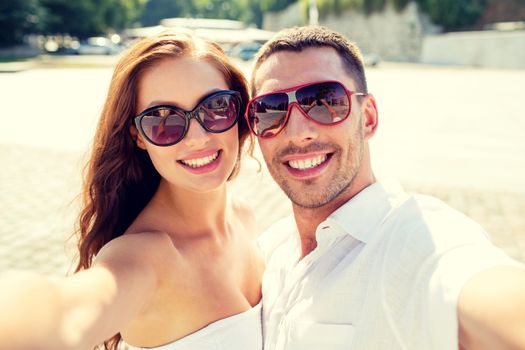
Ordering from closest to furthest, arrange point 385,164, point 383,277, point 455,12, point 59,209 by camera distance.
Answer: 1. point 383,277
2. point 59,209
3. point 385,164
4. point 455,12

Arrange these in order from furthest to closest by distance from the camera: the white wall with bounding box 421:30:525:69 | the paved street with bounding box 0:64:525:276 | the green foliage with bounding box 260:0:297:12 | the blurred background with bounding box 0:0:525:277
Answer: the green foliage with bounding box 260:0:297:12, the white wall with bounding box 421:30:525:69, the blurred background with bounding box 0:0:525:277, the paved street with bounding box 0:64:525:276

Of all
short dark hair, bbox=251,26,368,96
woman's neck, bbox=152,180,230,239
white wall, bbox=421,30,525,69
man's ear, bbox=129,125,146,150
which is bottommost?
white wall, bbox=421,30,525,69

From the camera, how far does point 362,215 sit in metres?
1.94

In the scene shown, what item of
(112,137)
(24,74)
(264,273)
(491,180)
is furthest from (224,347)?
(24,74)

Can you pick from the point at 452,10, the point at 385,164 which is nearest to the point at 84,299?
the point at 385,164

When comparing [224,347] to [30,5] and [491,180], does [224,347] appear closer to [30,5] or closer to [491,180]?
[491,180]

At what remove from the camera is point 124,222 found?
2.44 meters

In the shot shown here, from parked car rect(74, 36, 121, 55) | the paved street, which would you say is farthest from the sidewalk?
parked car rect(74, 36, 121, 55)

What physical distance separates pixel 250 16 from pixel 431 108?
8698 centimetres

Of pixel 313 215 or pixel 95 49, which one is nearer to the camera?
pixel 313 215

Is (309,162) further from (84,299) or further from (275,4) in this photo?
(275,4)

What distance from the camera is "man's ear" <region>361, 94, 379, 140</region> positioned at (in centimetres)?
236

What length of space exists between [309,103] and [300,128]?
0.12 m

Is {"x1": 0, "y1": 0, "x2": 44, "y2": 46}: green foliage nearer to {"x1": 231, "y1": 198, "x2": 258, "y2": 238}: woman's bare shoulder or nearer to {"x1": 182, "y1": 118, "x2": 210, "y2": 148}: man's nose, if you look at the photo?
{"x1": 231, "y1": 198, "x2": 258, "y2": 238}: woman's bare shoulder
